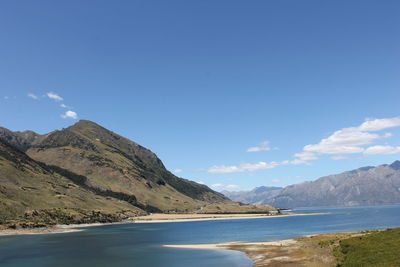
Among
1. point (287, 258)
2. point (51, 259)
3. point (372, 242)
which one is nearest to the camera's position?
point (372, 242)

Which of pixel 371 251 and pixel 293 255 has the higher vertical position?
pixel 371 251

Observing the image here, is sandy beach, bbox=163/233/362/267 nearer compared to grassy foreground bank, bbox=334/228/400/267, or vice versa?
grassy foreground bank, bbox=334/228/400/267

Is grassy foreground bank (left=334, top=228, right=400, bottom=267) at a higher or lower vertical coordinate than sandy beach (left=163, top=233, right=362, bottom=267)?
higher

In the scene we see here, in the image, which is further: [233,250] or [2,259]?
[233,250]

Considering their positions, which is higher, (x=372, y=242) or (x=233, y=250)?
(x=372, y=242)

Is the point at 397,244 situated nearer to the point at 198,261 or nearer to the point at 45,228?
the point at 198,261

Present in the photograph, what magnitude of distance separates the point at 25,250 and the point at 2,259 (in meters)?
18.7

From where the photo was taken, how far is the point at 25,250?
106938 millimetres

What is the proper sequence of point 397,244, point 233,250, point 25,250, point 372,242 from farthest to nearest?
point 25,250 < point 233,250 < point 372,242 < point 397,244

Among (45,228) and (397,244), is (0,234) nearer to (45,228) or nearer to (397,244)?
(45,228)

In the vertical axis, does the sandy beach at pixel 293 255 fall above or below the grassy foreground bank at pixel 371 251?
below

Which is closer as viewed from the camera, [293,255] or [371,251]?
[371,251]

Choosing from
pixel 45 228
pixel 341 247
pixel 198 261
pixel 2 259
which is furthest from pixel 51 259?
pixel 45 228

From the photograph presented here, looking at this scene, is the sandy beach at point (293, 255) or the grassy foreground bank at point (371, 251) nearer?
the grassy foreground bank at point (371, 251)
